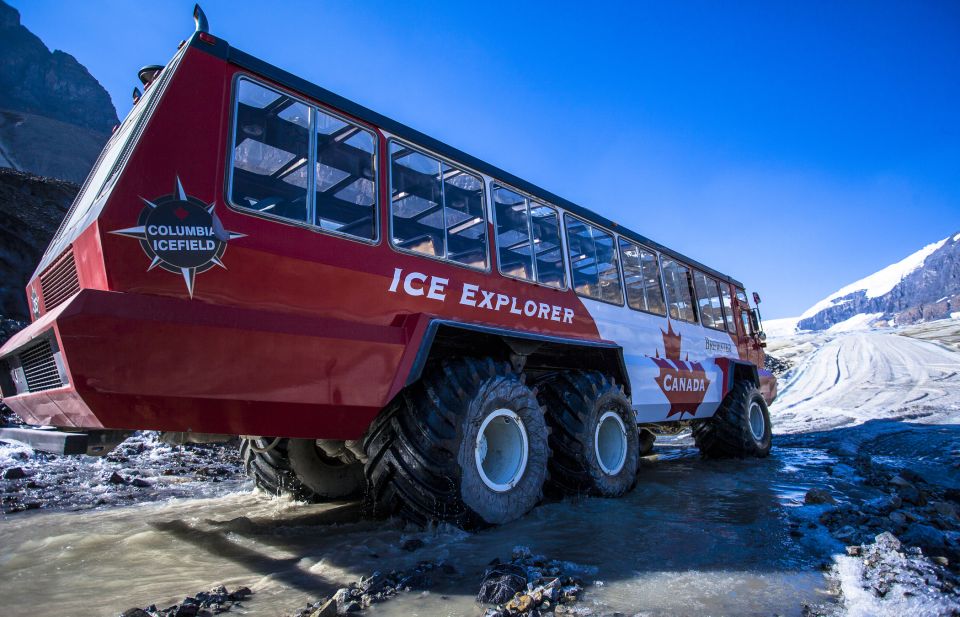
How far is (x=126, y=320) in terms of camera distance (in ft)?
8.48

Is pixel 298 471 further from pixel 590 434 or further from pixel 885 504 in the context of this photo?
pixel 885 504

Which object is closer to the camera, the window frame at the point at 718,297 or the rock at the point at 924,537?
the rock at the point at 924,537

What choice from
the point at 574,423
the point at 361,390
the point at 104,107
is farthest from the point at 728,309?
the point at 104,107

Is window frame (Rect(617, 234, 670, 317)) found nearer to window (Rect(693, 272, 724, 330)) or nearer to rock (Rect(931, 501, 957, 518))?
window (Rect(693, 272, 724, 330))

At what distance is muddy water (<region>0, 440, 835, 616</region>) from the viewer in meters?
2.58

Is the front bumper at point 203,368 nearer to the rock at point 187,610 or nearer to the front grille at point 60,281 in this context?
the front grille at point 60,281

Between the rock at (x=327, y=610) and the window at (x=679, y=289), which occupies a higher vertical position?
the window at (x=679, y=289)

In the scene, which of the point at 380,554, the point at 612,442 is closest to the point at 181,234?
the point at 380,554

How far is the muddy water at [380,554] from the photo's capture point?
2.58 m

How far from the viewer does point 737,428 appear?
8.18 m

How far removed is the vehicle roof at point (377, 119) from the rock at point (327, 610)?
3.02 meters

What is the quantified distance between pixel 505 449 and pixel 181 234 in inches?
107

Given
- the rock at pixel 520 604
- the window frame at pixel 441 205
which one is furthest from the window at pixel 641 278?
the rock at pixel 520 604

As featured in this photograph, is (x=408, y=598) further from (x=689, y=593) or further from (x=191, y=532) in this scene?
(x=191, y=532)
